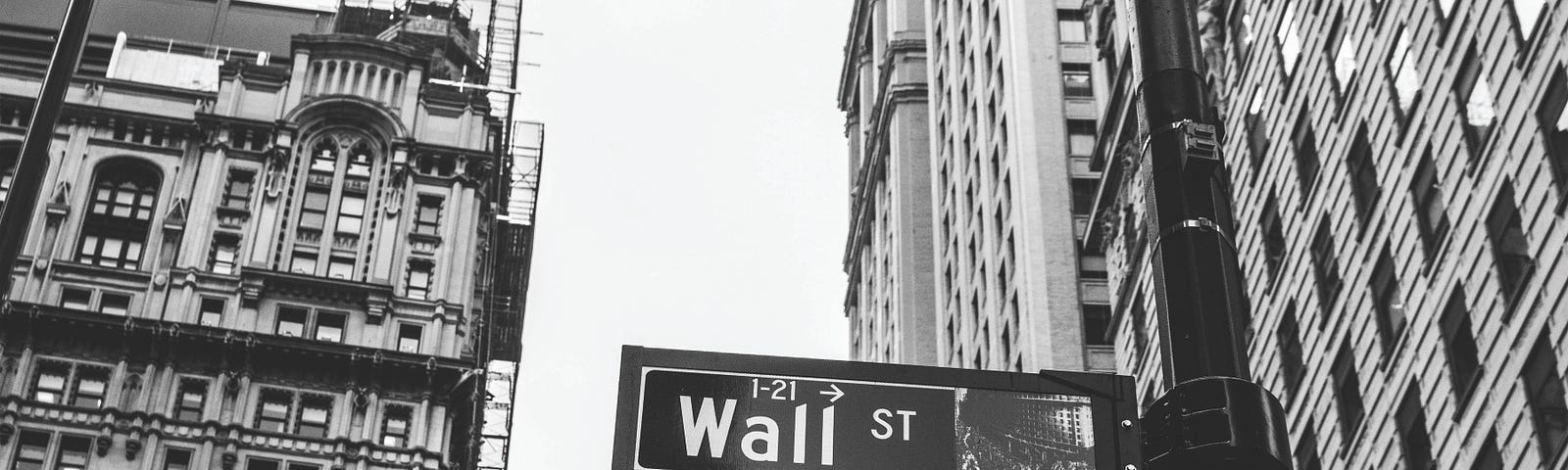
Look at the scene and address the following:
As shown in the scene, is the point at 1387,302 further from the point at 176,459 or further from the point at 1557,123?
the point at 176,459

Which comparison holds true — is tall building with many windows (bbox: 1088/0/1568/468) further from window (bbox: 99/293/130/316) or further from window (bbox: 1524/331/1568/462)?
window (bbox: 99/293/130/316)

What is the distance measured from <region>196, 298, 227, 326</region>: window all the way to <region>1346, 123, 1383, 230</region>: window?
47578mm

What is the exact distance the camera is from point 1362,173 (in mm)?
35219

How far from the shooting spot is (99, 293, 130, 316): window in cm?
7056

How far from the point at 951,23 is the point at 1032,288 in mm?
23213

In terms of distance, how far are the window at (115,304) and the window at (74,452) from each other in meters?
6.79

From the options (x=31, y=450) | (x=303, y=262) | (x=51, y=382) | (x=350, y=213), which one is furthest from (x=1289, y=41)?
(x=51, y=382)

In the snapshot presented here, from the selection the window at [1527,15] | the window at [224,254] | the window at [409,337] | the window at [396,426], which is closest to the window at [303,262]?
the window at [224,254]

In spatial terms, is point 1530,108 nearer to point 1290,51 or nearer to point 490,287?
point 1290,51

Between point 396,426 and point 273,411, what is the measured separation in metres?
4.44

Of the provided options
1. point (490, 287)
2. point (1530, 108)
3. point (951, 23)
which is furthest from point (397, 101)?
point (1530, 108)

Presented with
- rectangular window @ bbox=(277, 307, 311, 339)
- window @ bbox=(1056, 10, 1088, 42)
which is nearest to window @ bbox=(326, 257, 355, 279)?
rectangular window @ bbox=(277, 307, 311, 339)

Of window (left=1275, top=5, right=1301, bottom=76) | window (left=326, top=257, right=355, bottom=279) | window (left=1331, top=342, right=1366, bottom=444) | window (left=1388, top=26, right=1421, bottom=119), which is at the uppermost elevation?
window (left=326, top=257, right=355, bottom=279)

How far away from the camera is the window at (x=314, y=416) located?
67.5m
